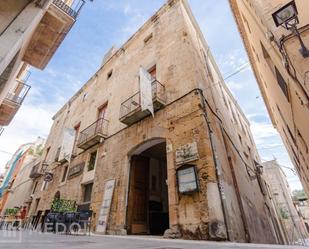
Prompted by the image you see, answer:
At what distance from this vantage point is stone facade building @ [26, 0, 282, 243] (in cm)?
545

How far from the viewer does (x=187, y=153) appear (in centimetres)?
605

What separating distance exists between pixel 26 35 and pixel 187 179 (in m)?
5.15

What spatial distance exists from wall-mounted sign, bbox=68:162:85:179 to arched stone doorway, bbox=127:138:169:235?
405cm

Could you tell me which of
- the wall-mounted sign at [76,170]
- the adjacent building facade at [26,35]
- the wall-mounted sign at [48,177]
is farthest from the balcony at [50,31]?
the wall-mounted sign at [48,177]

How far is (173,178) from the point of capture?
240 inches

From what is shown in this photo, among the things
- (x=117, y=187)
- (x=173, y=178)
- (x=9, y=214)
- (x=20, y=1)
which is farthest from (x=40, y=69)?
(x=9, y=214)

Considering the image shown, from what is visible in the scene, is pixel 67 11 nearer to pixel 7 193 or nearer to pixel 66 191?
pixel 66 191

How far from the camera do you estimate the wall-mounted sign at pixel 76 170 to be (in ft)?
36.0

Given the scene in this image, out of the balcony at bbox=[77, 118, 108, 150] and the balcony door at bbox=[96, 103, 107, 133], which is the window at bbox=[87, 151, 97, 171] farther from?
the balcony door at bbox=[96, 103, 107, 133]

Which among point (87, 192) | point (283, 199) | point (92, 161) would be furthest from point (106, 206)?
point (283, 199)

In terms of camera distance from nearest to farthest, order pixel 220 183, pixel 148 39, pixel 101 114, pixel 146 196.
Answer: pixel 220 183 < pixel 146 196 < pixel 148 39 < pixel 101 114

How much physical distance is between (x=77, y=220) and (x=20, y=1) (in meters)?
6.37

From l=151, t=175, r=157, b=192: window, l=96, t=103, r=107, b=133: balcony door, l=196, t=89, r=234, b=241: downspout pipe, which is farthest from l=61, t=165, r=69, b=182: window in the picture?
l=196, t=89, r=234, b=241: downspout pipe

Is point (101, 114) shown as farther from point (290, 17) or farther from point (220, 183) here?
point (290, 17)
